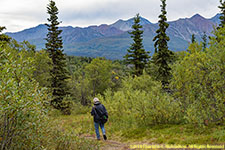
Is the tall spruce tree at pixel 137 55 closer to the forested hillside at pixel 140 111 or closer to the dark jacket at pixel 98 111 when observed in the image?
the forested hillside at pixel 140 111

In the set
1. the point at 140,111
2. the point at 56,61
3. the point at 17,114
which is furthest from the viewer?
the point at 56,61

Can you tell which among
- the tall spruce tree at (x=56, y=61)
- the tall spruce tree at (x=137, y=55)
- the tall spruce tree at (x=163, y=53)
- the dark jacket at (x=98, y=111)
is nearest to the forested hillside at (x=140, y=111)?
the dark jacket at (x=98, y=111)

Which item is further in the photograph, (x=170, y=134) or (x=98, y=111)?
(x=98, y=111)

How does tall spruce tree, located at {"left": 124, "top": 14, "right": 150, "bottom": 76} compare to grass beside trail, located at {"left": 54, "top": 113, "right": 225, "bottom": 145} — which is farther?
tall spruce tree, located at {"left": 124, "top": 14, "right": 150, "bottom": 76}

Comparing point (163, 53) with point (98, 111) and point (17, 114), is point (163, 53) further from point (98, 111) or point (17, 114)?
point (17, 114)

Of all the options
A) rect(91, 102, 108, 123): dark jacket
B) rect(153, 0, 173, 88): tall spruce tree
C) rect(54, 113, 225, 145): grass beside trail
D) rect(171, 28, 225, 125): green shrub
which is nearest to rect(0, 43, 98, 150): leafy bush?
rect(54, 113, 225, 145): grass beside trail

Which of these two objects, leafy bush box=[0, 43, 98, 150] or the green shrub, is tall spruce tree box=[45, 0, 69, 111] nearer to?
the green shrub

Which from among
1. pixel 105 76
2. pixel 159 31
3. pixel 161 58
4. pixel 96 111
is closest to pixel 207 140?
pixel 96 111

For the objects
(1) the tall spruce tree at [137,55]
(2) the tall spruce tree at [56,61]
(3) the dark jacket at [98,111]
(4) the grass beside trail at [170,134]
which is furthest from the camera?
(1) the tall spruce tree at [137,55]

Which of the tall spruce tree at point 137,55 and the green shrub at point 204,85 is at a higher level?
the tall spruce tree at point 137,55

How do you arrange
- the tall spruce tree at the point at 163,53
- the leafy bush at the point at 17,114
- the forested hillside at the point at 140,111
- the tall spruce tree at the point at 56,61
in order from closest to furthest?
1. the leafy bush at the point at 17,114
2. the forested hillside at the point at 140,111
3. the tall spruce tree at the point at 163,53
4. the tall spruce tree at the point at 56,61

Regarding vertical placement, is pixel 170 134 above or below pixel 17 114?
below

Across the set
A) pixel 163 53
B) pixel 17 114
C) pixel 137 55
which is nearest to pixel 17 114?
pixel 17 114

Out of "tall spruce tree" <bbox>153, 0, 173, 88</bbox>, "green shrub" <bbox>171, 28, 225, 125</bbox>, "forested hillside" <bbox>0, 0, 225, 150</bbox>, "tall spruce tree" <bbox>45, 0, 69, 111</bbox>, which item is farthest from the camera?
"tall spruce tree" <bbox>45, 0, 69, 111</bbox>
